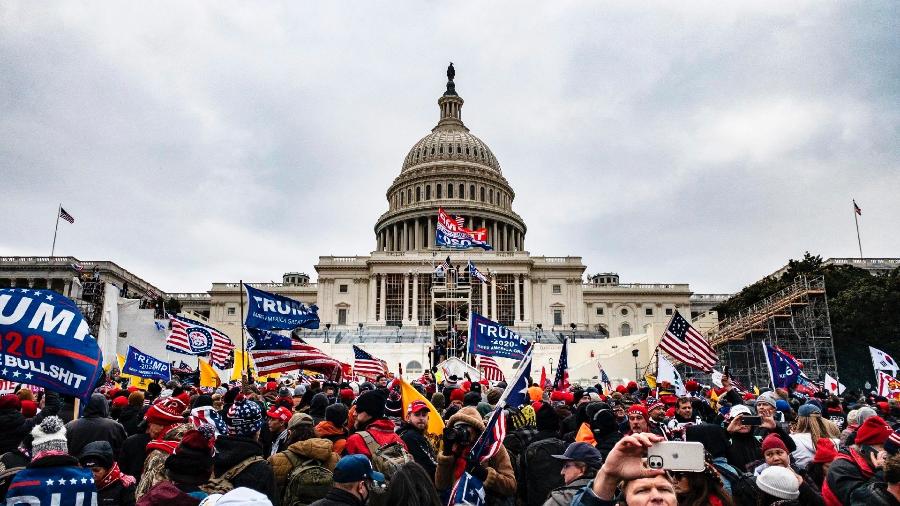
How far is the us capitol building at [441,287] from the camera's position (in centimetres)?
5378

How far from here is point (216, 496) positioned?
3.33 meters

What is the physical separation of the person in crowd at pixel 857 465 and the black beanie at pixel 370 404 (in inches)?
137

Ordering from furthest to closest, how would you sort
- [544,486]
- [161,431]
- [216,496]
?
[161,431] → [544,486] → [216,496]

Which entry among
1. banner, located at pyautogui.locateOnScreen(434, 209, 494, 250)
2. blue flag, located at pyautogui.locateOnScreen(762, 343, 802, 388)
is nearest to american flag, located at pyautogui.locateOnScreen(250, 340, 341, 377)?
blue flag, located at pyautogui.locateOnScreen(762, 343, 802, 388)

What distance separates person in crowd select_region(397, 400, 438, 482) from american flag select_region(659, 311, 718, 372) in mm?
11414

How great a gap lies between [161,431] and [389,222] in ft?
275

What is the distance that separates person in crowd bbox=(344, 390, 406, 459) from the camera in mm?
5336

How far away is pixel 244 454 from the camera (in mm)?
4727

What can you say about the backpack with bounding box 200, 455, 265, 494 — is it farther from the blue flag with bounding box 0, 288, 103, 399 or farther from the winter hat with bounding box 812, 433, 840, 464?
the winter hat with bounding box 812, 433, 840, 464

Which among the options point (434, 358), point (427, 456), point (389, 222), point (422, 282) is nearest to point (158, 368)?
point (427, 456)

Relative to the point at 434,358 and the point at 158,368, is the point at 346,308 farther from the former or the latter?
the point at 158,368

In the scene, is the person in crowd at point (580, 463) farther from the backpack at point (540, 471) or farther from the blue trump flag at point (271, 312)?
the blue trump flag at point (271, 312)

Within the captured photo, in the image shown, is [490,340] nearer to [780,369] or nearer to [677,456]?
[780,369]

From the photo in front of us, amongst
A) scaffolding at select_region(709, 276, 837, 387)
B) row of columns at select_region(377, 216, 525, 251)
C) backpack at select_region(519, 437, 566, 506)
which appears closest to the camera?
backpack at select_region(519, 437, 566, 506)
